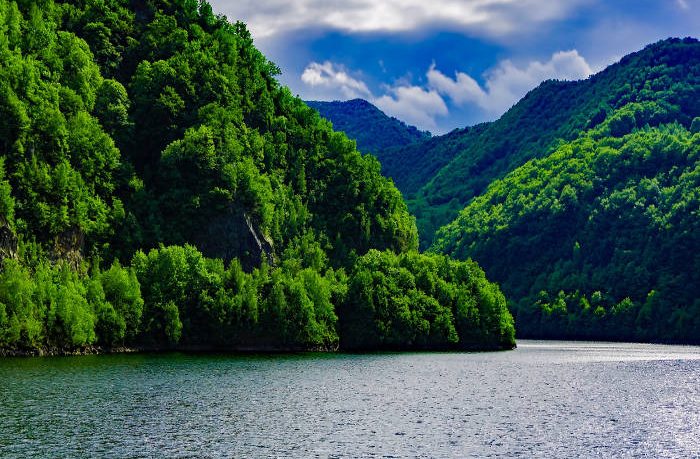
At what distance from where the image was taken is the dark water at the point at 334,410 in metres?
61.7

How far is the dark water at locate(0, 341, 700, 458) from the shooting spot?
61719 millimetres

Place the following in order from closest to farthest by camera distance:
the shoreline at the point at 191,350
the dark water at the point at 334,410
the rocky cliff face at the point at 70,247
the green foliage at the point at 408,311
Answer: the dark water at the point at 334,410
the shoreline at the point at 191,350
the rocky cliff face at the point at 70,247
the green foliage at the point at 408,311

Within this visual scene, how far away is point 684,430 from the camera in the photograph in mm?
71938

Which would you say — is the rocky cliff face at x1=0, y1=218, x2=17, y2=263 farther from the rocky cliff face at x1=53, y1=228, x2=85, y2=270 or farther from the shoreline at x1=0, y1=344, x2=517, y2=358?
the shoreline at x1=0, y1=344, x2=517, y2=358

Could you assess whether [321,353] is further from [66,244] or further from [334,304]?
[66,244]

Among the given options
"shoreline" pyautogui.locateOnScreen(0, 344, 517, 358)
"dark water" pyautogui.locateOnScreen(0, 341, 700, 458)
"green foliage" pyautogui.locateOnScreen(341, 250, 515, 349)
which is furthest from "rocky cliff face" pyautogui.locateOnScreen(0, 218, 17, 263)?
"green foliage" pyautogui.locateOnScreen(341, 250, 515, 349)

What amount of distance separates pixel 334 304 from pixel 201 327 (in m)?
30.6

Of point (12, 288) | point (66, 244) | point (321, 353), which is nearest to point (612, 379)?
point (321, 353)

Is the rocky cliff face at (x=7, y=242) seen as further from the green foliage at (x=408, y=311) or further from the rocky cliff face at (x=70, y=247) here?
the green foliage at (x=408, y=311)

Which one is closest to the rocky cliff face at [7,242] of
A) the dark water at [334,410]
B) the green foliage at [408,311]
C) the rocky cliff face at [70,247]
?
the rocky cliff face at [70,247]

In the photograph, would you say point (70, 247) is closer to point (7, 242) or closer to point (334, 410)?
point (7, 242)

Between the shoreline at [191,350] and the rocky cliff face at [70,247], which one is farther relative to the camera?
the rocky cliff face at [70,247]

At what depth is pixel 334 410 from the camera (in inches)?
3194

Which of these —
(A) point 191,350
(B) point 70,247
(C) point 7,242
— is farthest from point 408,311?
(C) point 7,242
